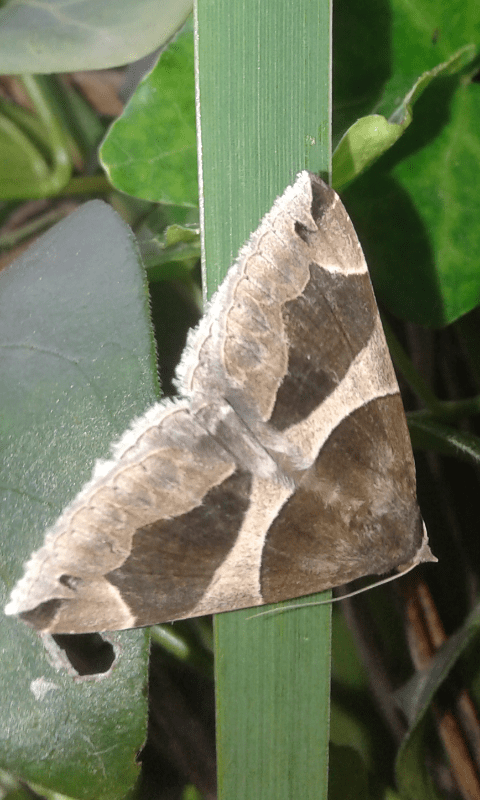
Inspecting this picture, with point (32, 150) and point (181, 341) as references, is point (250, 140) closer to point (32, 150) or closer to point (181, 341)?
point (181, 341)

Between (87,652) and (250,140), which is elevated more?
(250,140)

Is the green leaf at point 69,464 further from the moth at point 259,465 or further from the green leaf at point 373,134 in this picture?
the green leaf at point 373,134

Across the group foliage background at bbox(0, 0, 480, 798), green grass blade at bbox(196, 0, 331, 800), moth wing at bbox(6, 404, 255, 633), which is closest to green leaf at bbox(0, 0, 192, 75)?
foliage background at bbox(0, 0, 480, 798)

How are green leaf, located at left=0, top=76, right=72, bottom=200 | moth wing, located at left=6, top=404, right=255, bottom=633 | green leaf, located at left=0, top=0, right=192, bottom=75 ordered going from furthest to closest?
green leaf, located at left=0, top=76, right=72, bottom=200 → green leaf, located at left=0, top=0, right=192, bottom=75 → moth wing, located at left=6, top=404, right=255, bottom=633

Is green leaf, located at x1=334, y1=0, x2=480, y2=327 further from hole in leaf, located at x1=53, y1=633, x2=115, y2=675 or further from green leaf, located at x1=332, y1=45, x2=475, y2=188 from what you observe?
hole in leaf, located at x1=53, y1=633, x2=115, y2=675

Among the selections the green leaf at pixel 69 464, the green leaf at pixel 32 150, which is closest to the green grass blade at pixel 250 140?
the green leaf at pixel 69 464

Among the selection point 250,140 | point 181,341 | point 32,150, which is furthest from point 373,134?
point 32,150
